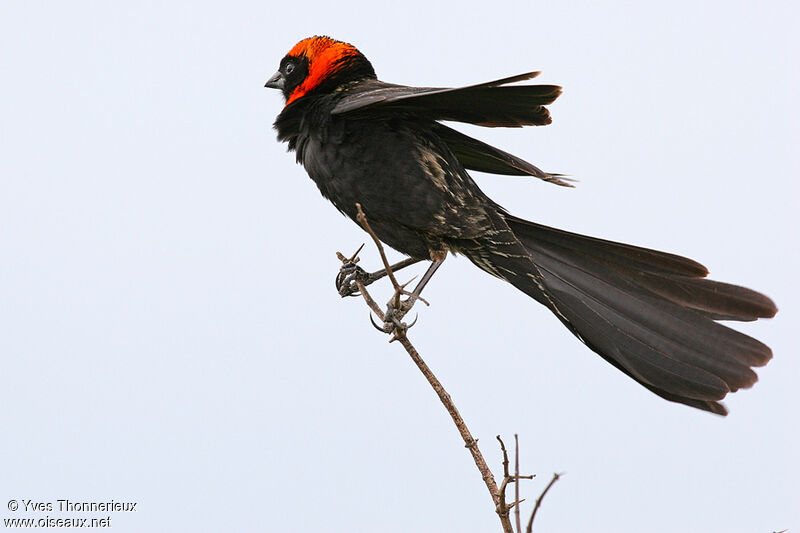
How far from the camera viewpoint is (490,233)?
9.64ft

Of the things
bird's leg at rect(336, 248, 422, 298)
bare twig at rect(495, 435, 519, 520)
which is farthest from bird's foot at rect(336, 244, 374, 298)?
bare twig at rect(495, 435, 519, 520)

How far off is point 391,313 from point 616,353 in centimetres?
86

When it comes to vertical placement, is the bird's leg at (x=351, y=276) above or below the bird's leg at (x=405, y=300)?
above

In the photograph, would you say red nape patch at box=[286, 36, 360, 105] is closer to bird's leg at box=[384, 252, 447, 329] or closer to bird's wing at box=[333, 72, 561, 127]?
bird's wing at box=[333, 72, 561, 127]

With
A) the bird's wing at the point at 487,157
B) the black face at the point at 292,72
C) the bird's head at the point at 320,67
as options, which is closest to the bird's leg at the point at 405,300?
the bird's wing at the point at 487,157

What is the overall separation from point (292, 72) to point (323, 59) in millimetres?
160

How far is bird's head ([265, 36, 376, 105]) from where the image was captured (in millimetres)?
3006

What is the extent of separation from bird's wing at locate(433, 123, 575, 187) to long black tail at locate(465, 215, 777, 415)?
A: 18 cm

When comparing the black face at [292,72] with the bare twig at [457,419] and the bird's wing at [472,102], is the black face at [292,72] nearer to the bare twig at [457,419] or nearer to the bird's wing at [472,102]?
the bird's wing at [472,102]

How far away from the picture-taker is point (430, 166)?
277 centimetres

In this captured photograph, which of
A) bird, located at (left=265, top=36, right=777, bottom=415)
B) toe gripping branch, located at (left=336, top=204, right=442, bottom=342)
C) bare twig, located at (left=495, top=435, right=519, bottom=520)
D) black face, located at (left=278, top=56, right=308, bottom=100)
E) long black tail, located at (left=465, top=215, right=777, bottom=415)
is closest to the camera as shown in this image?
bare twig, located at (left=495, top=435, right=519, bottom=520)

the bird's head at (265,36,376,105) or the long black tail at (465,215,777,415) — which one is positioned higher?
the bird's head at (265,36,376,105)

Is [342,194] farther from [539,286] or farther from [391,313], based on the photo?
[539,286]

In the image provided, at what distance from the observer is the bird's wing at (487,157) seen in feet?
9.53
